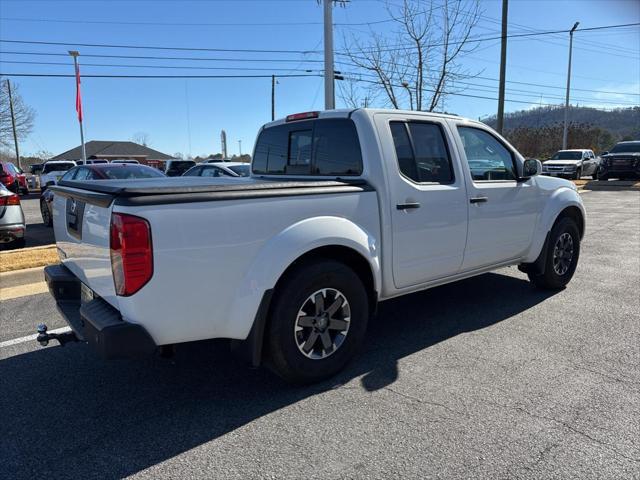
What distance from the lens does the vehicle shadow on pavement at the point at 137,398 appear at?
2.63 meters

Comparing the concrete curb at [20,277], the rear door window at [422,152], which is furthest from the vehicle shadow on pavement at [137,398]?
the concrete curb at [20,277]

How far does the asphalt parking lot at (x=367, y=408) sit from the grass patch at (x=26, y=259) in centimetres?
181

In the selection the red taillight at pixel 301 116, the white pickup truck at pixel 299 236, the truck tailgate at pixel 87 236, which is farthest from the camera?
the red taillight at pixel 301 116

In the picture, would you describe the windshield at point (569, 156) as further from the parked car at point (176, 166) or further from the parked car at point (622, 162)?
the parked car at point (176, 166)

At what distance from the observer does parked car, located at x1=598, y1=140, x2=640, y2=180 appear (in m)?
23.0

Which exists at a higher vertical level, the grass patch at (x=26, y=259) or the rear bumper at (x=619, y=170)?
the rear bumper at (x=619, y=170)

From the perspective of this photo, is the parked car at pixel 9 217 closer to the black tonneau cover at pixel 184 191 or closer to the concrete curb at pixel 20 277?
the concrete curb at pixel 20 277

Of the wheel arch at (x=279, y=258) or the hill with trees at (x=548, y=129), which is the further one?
the hill with trees at (x=548, y=129)

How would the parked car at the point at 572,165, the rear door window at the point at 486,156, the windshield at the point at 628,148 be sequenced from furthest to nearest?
the parked car at the point at 572,165, the windshield at the point at 628,148, the rear door window at the point at 486,156

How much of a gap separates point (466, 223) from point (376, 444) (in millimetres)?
2302

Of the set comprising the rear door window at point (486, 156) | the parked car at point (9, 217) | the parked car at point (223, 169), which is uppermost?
the rear door window at point (486, 156)

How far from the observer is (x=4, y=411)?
309 cm

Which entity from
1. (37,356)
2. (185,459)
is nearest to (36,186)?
(37,356)

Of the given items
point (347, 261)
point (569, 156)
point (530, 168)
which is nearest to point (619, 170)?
point (569, 156)
